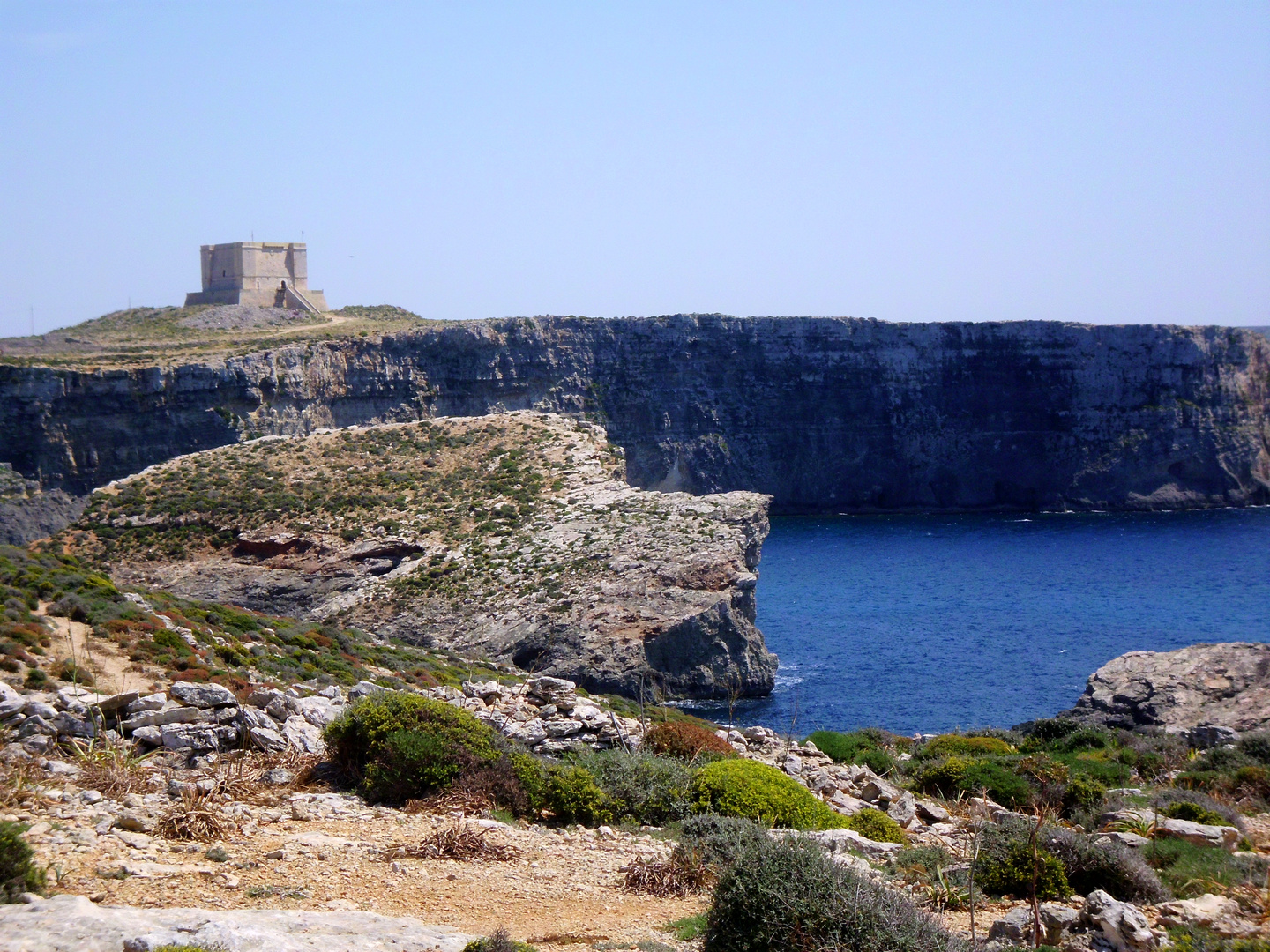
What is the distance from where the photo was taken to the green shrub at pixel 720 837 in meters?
11.3

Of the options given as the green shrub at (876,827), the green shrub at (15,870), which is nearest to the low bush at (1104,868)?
the green shrub at (876,827)

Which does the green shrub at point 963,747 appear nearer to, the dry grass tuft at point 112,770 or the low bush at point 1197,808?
the low bush at point 1197,808

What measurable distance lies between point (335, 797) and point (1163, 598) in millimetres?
66460

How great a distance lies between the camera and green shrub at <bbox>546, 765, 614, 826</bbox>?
13938mm

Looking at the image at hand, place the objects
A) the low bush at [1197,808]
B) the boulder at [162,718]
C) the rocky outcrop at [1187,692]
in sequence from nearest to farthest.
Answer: the boulder at [162,718], the low bush at [1197,808], the rocky outcrop at [1187,692]

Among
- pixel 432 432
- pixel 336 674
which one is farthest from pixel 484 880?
pixel 432 432

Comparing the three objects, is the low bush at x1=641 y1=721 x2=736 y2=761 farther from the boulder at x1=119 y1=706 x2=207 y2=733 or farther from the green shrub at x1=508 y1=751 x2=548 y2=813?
the boulder at x1=119 y1=706 x2=207 y2=733


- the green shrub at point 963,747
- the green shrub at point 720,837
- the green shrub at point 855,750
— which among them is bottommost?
the green shrub at point 963,747

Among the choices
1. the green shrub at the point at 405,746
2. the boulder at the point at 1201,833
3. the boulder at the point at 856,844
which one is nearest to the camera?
the boulder at the point at 856,844

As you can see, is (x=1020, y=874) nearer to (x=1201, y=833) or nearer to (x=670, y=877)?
(x=1201, y=833)

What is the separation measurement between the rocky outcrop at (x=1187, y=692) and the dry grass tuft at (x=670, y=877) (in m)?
18.3

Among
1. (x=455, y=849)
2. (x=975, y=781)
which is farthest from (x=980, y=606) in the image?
(x=455, y=849)

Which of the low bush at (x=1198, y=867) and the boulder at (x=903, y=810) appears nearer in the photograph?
the low bush at (x=1198, y=867)

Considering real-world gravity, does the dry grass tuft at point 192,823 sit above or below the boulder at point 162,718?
below
